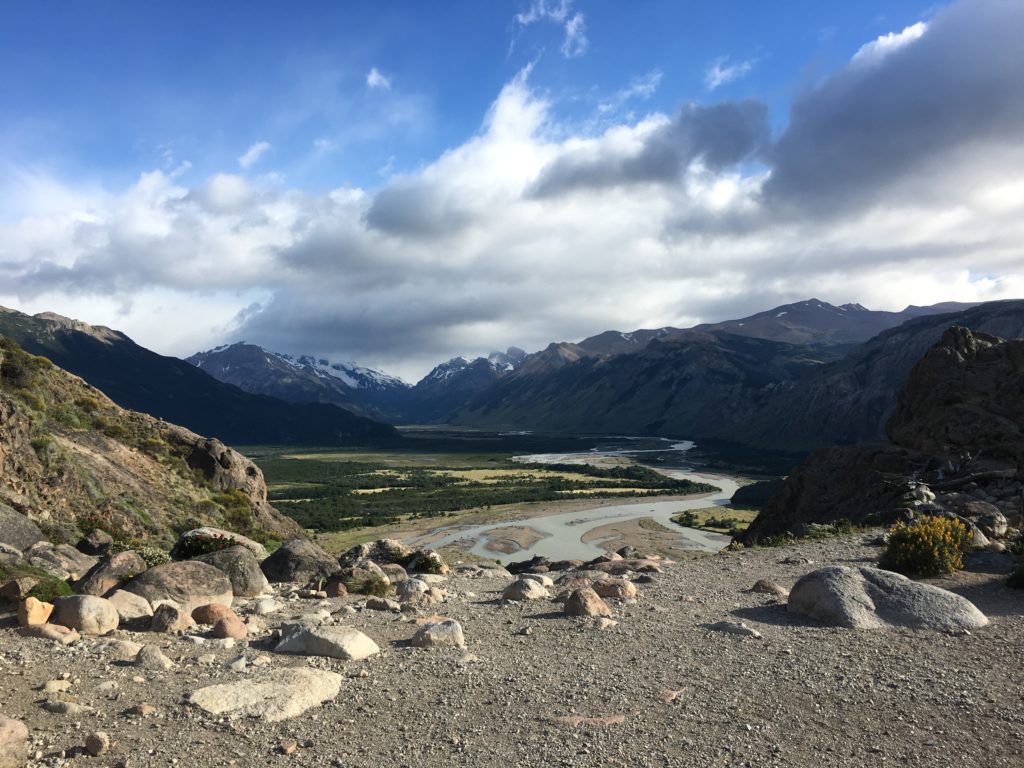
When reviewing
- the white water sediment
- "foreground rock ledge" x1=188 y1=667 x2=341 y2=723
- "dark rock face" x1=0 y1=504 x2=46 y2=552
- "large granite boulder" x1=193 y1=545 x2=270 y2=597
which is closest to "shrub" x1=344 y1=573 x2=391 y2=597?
"large granite boulder" x1=193 y1=545 x2=270 y2=597

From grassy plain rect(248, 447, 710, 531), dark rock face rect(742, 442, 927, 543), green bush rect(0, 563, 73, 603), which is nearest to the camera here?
green bush rect(0, 563, 73, 603)

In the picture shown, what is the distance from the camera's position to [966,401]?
40.5 m

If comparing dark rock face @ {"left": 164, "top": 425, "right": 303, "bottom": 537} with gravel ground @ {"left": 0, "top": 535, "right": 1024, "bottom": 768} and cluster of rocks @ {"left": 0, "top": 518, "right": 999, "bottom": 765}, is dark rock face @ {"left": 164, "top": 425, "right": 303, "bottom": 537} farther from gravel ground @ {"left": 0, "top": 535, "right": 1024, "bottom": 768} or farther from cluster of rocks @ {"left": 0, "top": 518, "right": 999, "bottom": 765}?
gravel ground @ {"left": 0, "top": 535, "right": 1024, "bottom": 768}

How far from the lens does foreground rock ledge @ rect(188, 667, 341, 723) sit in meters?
9.38

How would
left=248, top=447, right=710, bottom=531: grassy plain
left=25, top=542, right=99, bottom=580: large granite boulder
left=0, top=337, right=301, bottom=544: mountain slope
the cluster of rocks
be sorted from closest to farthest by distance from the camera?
the cluster of rocks → left=25, top=542, right=99, bottom=580: large granite boulder → left=0, top=337, right=301, bottom=544: mountain slope → left=248, top=447, right=710, bottom=531: grassy plain

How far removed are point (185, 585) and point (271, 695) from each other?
784 centimetres

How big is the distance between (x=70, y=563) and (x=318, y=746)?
1678 centimetres

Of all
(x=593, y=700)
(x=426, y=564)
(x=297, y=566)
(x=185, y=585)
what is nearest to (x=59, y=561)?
(x=297, y=566)

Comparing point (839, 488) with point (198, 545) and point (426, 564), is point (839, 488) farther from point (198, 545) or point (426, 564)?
point (198, 545)

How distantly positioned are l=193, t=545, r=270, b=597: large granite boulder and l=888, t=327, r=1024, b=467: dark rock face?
108 ft

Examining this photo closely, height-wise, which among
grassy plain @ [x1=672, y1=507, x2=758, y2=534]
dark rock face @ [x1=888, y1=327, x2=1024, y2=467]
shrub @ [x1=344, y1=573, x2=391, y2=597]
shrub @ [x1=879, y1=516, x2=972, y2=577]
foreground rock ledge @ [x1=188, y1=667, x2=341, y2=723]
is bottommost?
grassy plain @ [x1=672, y1=507, x2=758, y2=534]

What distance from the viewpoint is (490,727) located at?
9195mm

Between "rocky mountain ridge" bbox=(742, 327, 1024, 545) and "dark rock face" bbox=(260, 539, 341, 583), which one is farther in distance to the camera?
"rocky mountain ridge" bbox=(742, 327, 1024, 545)

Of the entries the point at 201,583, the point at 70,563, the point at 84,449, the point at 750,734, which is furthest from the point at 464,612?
the point at 84,449
